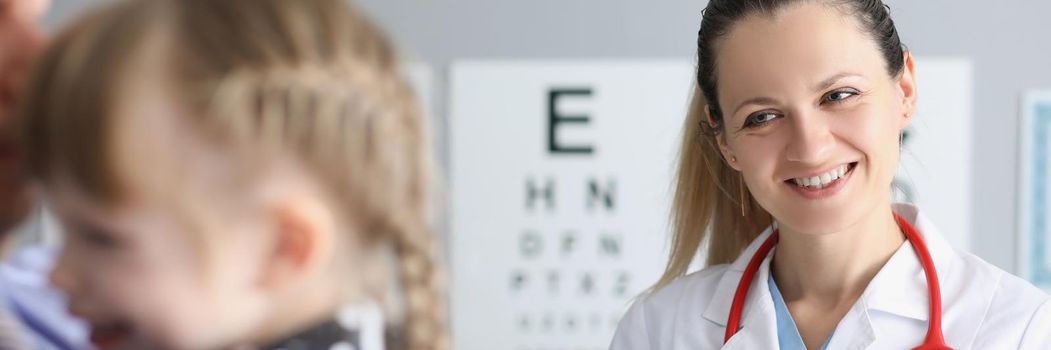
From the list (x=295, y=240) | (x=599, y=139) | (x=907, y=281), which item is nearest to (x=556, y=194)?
(x=599, y=139)

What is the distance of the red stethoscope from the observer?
3.98 feet

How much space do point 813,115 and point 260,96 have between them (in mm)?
830

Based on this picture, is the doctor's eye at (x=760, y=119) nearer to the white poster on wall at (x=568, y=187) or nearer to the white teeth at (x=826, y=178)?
the white teeth at (x=826, y=178)

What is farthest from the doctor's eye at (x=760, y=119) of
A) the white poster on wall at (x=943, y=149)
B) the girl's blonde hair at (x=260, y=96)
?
the white poster on wall at (x=943, y=149)

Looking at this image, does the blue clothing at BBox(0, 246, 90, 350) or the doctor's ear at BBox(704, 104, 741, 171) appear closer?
the blue clothing at BBox(0, 246, 90, 350)

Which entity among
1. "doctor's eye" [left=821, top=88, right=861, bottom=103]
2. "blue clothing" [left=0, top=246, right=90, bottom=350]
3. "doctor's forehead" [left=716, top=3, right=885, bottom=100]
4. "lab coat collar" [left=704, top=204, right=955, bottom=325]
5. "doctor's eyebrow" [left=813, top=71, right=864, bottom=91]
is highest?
"doctor's forehead" [left=716, top=3, right=885, bottom=100]

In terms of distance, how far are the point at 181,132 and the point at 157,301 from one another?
7 centimetres

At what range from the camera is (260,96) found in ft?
1.56

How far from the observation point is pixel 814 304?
4.49 ft

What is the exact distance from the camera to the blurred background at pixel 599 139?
2.78 m

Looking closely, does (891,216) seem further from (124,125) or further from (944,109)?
(944,109)

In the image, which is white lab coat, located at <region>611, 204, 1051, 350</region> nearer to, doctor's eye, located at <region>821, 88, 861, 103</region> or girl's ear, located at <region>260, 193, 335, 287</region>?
doctor's eye, located at <region>821, 88, 861, 103</region>

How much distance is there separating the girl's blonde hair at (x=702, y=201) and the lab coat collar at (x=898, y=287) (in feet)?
0.31

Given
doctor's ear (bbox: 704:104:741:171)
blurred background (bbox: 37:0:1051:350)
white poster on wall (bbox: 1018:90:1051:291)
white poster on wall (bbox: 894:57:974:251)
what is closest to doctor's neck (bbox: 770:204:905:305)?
doctor's ear (bbox: 704:104:741:171)
